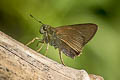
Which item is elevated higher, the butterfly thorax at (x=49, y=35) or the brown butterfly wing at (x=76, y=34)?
the brown butterfly wing at (x=76, y=34)

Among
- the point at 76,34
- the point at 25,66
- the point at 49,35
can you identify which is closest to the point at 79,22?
the point at 76,34

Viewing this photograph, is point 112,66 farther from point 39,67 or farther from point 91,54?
point 39,67

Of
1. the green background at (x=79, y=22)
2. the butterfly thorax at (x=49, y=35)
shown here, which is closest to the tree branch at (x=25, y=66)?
the butterfly thorax at (x=49, y=35)

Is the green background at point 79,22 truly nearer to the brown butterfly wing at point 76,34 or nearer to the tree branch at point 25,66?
the brown butterfly wing at point 76,34

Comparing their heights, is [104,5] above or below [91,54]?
above

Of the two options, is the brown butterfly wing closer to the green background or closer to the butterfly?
the butterfly

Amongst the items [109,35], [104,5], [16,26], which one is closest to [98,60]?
[109,35]

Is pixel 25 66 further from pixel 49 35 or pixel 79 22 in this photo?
pixel 79 22
